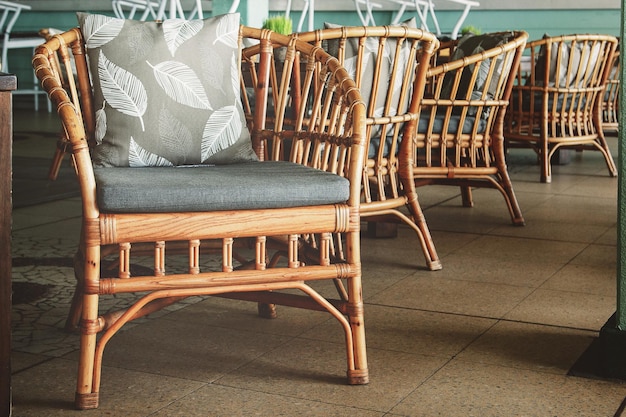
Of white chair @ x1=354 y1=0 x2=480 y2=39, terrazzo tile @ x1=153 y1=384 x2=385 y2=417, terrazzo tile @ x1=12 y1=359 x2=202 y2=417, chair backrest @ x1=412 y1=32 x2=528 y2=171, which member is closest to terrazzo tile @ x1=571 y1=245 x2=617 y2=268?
chair backrest @ x1=412 y1=32 x2=528 y2=171

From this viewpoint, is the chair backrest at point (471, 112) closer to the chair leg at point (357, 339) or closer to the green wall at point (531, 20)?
the chair leg at point (357, 339)

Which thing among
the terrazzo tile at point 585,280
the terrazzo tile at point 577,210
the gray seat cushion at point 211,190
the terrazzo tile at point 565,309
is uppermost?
the gray seat cushion at point 211,190

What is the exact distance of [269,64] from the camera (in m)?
2.30

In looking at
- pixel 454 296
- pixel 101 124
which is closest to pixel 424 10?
pixel 454 296

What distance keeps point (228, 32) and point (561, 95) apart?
3.38m

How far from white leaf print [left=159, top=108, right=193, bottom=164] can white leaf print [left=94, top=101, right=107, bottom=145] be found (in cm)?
13

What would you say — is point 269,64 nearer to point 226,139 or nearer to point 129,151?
point 226,139

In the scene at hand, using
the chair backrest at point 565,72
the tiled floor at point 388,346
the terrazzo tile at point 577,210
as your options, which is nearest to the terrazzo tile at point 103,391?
the tiled floor at point 388,346

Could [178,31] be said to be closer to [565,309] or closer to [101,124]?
[101,124]

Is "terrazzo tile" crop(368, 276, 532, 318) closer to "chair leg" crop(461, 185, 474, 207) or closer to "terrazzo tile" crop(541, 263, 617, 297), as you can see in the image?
"terrazzo tile" crop(541, 263, 617, 297)

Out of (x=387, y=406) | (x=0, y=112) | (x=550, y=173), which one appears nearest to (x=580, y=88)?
(x=550, y=173)

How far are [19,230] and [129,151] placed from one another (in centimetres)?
165

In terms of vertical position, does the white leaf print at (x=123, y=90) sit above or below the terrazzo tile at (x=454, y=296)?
above

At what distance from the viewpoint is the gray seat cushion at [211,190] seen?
1.63 meters
